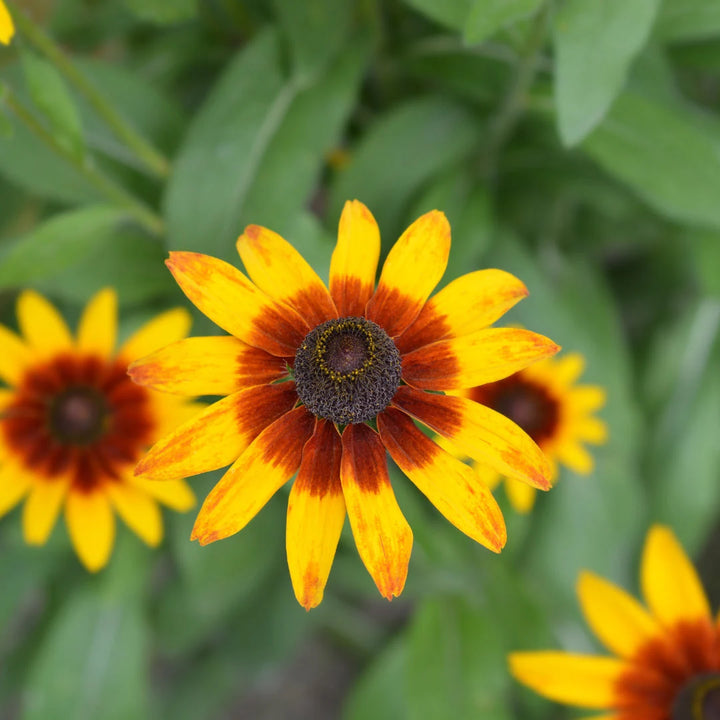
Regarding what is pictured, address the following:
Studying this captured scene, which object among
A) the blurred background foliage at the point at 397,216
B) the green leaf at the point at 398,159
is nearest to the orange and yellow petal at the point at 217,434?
the blurred background foliage at the point at 397,216

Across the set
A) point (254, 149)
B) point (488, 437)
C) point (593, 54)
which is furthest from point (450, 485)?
point (254, 149)

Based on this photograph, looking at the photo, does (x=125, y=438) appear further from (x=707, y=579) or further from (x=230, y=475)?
(x=707, y=579)

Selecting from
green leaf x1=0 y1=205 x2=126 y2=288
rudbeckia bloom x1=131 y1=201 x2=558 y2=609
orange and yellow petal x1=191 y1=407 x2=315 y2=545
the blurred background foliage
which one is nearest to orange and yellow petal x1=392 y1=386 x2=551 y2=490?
rudbeckia bloom x1=131 y1=201 x2=558 y2=609

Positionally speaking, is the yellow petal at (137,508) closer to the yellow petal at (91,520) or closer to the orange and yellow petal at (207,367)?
the yellow petal at (91,520)

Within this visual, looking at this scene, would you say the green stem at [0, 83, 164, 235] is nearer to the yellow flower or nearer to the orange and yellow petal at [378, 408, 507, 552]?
the yellow flower

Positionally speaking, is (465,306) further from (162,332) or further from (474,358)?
(162,332)

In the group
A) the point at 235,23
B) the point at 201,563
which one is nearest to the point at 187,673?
the point at 201,563
